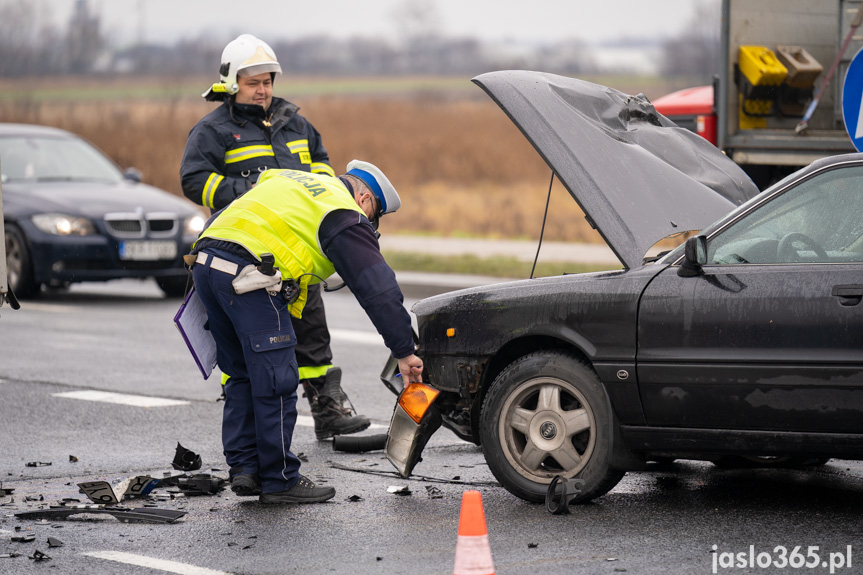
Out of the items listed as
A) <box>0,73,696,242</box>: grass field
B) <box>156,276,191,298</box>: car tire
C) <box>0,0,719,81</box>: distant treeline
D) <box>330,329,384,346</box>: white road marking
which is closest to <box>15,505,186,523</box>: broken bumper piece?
<box>330,329,384,346</box>: white road marking

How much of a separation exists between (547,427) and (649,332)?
24.2 inches

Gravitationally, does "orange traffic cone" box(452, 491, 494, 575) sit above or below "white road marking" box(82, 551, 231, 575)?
above

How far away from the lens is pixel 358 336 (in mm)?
11156

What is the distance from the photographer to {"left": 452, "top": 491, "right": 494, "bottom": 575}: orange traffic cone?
3.94 metres

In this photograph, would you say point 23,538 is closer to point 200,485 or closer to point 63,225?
point 200,485

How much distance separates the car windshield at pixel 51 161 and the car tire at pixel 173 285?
140 centimetres

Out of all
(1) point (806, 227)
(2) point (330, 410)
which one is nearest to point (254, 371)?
(2) point (330, 410)

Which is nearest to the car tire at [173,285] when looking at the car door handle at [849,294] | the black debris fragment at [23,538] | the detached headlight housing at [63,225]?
the detached headlight housing at [63,225]

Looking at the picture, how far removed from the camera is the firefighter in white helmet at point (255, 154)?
6961 mm

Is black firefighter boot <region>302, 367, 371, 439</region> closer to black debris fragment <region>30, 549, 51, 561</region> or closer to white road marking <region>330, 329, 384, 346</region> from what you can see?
black debris fragment <region>30, 549, 51, 561</region>

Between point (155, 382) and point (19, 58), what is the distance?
3686 cm

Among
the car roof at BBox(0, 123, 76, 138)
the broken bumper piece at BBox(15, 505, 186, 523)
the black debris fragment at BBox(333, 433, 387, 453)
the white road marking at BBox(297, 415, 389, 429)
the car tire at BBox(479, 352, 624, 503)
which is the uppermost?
the car roof at BBox(0, 123, 76, 138)

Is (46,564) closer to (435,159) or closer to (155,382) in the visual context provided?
(155,382)

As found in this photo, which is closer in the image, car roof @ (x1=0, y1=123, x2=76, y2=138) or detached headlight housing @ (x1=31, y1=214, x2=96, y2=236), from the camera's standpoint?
detached headlight housing @ (x1=31, y1=214, x2=96, y2=236)
